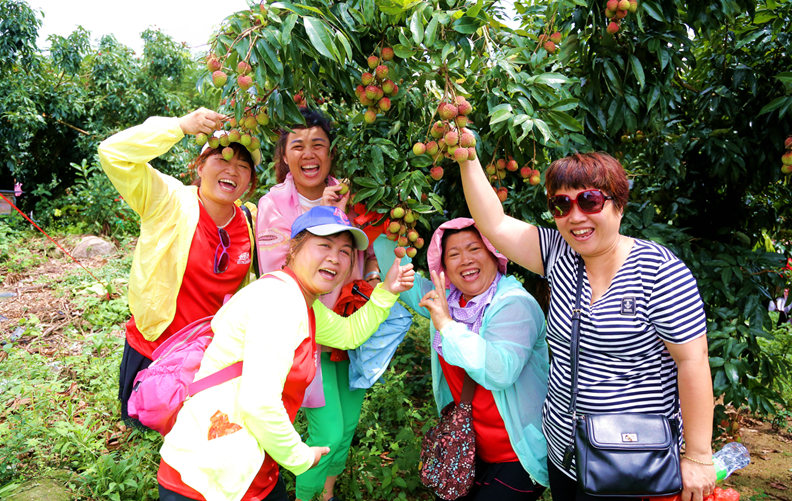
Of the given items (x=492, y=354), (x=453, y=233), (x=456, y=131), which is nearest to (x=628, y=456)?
(x=492, y=354)

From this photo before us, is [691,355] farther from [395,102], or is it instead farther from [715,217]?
[715,217]

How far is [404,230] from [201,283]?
88 cm

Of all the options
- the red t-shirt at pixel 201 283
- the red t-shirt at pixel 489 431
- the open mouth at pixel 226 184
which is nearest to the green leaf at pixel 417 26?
the open mouth at pixel 226 184

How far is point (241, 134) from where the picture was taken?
6.41 ft

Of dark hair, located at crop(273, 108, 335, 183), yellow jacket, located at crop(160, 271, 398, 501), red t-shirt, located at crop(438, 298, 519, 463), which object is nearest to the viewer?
yellow jacket, located at crop(160, 271, 398, 501)

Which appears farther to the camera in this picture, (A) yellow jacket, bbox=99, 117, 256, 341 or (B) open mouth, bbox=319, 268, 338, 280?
(A) yellow jacket, bbox=99, 117, 256, 341

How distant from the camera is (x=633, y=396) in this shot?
1501mm

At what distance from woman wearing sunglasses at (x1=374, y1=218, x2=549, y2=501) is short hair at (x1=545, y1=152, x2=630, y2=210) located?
0.52 metres

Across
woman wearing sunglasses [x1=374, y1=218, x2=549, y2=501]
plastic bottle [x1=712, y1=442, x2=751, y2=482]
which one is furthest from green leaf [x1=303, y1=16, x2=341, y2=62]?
plastic bottle [x1=712, y1=442, x2=751, y2=482]

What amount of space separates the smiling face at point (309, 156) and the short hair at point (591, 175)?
3.49 ft

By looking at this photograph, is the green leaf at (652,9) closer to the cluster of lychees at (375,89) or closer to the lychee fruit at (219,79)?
the cluster of lychees at (375,89)

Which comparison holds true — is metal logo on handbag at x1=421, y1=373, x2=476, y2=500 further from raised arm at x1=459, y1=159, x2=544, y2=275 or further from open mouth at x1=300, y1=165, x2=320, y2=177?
open mouth at x1=300, y1=165, x2=320, y2=177

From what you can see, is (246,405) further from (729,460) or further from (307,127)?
(729,460)

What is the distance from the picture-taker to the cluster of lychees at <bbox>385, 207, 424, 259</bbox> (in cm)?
190
